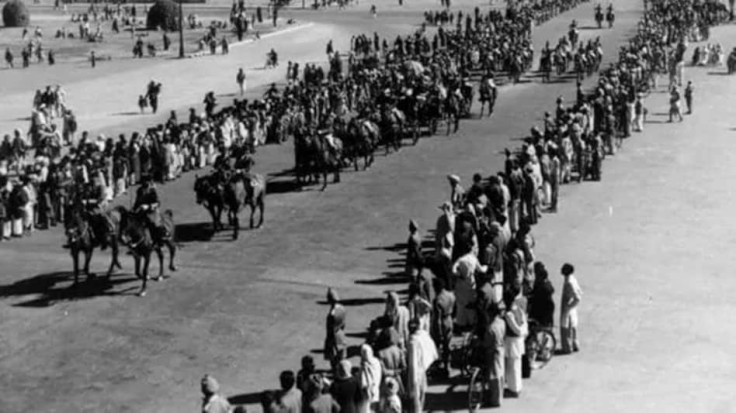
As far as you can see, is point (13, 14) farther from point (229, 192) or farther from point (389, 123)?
point (229, 192)

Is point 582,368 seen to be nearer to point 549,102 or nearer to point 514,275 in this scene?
point 514,275

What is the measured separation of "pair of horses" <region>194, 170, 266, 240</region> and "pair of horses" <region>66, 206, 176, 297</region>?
2324mm

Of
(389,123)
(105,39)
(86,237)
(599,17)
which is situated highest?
(599,17)

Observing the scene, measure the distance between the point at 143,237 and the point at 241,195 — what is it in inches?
155

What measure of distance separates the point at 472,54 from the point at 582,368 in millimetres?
32601

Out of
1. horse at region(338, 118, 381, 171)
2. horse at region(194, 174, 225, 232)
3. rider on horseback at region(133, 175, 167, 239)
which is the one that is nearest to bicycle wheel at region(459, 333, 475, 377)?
rider on horseback at region(133, 175, 167, 239)

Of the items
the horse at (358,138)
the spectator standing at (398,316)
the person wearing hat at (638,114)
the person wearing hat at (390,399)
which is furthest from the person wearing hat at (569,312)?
the person wearing hat at (638,114)

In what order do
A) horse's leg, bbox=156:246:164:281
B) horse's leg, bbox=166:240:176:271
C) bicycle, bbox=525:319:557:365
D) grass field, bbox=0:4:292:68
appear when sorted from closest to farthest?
bicycle, bbox=525:319:557:365
horse's leg, bbox=156:246:164:281
horse's leg, bbox=166:240:176:271
grass field, bbox=0:4:292:68

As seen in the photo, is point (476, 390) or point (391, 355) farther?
point (476, 390)

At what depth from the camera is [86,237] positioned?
20859 mm

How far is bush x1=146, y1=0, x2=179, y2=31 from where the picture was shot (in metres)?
67.6

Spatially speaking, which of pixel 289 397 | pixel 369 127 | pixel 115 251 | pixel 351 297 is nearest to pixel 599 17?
pixel 369 127

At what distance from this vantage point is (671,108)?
37625mm

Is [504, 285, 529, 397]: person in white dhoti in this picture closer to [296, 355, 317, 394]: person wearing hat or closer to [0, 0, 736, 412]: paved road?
[0, 0, 736, 412]: paved road
